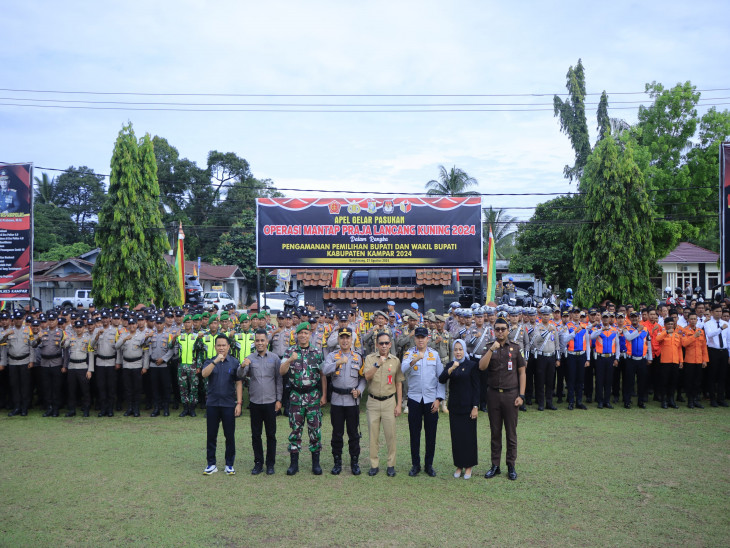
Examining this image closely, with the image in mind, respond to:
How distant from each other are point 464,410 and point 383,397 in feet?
3.12

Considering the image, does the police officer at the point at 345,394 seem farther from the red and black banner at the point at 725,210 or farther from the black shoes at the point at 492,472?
the red and black banner at the point at 725,210

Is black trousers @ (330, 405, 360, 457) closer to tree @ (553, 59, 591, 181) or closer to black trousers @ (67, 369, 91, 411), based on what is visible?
black trousers @ (67, 369, 91, 411)

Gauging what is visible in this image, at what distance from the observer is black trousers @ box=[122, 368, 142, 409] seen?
1030 centimetres

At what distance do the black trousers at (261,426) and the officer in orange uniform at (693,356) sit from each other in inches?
320

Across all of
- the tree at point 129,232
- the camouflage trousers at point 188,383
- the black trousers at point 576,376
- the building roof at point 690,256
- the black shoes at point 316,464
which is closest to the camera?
the black shoes at point 316,464

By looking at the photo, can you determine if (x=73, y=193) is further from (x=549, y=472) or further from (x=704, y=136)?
(x=549, y=472)

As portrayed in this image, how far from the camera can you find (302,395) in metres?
6.79

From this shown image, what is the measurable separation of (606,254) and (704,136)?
13.6 metres

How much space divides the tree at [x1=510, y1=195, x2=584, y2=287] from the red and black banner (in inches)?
563

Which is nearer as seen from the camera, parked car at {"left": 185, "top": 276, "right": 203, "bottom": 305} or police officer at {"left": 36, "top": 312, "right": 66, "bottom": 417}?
police officer at {"left": 36, "top": 312, "right": 66, "bottom": 417}

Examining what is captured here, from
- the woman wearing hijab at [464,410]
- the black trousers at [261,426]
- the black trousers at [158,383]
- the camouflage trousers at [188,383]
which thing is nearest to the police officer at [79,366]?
the black trousers at [158,383]

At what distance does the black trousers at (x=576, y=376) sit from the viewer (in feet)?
35.2

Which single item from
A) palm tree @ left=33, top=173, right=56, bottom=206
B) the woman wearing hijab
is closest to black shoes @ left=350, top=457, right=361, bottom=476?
the woman wearing hijab

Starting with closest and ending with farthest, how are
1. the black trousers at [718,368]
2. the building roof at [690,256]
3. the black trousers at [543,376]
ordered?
1. the black trousers at [543,376]
2. the black trousers at [718,368]
3. the building roof at [690,256]
